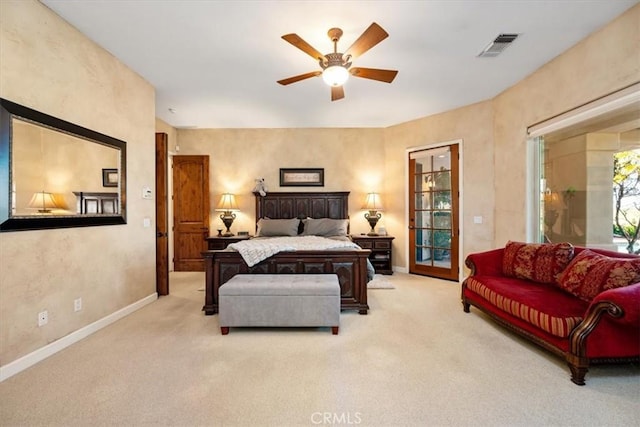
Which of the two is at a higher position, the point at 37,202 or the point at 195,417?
the point at 37,202

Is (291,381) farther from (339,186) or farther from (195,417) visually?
(339,186)

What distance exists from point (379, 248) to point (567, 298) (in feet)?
10.1

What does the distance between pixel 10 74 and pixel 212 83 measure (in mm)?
2090

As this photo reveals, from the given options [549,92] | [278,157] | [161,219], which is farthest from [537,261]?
[161,219]

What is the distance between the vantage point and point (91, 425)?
1663 millimetres

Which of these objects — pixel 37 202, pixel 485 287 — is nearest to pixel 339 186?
pixel 485 287

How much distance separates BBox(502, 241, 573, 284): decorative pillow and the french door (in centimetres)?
167

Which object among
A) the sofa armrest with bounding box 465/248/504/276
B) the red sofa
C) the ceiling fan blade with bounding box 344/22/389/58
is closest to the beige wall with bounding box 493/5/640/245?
the sofa armrest with bounding box 465/248/504/276

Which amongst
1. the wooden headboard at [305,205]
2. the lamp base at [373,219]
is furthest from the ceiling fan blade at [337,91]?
the lamp base at [373,219]

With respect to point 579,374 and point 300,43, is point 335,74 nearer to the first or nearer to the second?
point 300,43

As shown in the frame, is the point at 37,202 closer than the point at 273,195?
Yes

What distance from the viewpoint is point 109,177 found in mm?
3219

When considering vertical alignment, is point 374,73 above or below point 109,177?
above

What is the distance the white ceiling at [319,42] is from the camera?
8.21 feet
